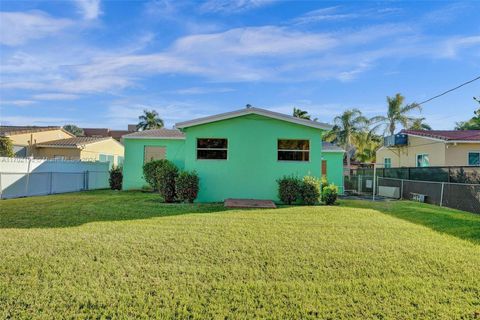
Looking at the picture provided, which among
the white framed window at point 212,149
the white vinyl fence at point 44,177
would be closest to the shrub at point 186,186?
the white framed window at point 212,149

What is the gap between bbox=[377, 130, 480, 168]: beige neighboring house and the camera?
17.9 metres

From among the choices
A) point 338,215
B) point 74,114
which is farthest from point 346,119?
point 74,114

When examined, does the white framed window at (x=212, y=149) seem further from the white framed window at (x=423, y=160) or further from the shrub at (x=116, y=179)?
the white framed window at (x=423, y=160)

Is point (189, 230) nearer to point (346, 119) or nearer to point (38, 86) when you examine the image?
point (38, 86)

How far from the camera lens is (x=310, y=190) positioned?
12211mm

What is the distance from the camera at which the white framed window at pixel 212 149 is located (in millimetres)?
13102

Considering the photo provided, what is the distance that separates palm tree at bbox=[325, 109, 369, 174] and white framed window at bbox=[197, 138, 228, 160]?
22.5 m

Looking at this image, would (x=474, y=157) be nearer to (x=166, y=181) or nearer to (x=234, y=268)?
(x=166, y=181)

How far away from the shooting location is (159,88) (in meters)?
22.0

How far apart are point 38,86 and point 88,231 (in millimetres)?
21013

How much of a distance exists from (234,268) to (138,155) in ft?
46.2

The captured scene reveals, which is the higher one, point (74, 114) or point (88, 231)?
point (74, 114)

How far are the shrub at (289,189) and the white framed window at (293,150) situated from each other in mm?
1077

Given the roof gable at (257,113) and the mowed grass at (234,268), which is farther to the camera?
the roof gable at (257,113)
